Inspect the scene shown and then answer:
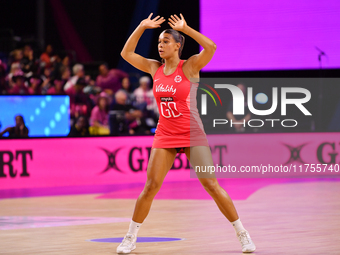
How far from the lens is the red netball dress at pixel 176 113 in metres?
5.46

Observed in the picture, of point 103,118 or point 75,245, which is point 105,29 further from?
point 75,245

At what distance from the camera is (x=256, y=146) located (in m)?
13.0

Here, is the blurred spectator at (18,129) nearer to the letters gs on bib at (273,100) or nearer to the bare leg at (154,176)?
the letters gs on bib at (273,100)

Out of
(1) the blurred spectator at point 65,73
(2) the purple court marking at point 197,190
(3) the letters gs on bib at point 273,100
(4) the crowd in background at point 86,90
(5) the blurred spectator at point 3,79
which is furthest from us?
(1) the blurred spectator at point 65,73

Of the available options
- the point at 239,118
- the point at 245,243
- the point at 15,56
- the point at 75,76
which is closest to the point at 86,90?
the point at 75,76

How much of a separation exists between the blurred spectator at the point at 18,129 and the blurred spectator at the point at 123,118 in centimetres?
179

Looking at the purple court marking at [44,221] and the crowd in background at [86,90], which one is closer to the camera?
the purple court marking at [44,221]

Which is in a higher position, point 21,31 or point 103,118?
point 21,31

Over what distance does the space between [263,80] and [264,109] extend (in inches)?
78.5

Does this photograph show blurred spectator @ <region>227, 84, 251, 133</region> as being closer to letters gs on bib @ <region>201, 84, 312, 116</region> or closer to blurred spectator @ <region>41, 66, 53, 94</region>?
letters gs on bib @ <region>201, 84, 312, 116</region>

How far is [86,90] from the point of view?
47.4 feet

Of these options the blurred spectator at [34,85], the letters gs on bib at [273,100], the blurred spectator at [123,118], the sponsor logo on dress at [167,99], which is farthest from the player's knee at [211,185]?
the blurred spectator at [34,85]

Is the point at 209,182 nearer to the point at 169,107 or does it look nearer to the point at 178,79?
the point at 169,107

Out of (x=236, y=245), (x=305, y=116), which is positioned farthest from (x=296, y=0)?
(x=236, y=245)
